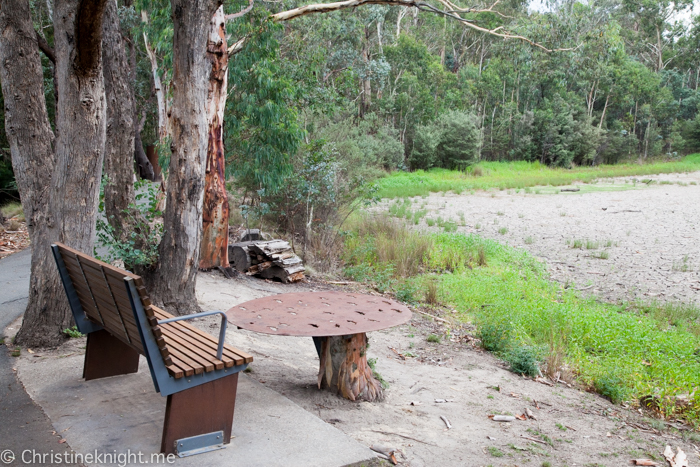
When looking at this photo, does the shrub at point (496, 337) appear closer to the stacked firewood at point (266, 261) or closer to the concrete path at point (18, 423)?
the stacked firewood at point (266, 261)

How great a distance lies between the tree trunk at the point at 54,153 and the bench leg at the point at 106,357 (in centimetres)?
93

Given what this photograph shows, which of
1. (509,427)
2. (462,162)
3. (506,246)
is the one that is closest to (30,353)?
(509,427)

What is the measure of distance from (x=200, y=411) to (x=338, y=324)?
3.84 ft

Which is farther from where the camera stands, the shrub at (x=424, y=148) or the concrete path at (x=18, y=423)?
the shrub at (x=424, y=148)

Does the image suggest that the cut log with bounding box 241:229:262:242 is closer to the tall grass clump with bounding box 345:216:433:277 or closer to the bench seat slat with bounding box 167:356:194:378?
the tall grass clump with bounding box 345:216:433:277

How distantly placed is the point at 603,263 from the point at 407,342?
728 cm

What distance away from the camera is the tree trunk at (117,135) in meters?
6.45

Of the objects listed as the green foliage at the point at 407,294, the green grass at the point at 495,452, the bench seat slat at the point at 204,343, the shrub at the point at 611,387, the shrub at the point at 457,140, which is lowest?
the shrub at the point at 611,387

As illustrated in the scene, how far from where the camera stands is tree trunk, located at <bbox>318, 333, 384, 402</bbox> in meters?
4.43

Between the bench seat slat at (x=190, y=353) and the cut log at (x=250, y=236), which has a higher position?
the bench seat slat at (x=190, y=353)

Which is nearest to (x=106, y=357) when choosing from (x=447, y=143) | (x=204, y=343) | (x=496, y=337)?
(x=204, y=343)

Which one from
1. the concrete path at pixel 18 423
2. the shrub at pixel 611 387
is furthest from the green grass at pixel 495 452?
the concrete path at pixel 18 423

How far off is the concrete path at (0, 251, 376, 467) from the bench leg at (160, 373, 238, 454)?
13 cm

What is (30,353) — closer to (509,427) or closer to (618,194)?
(509,427)
